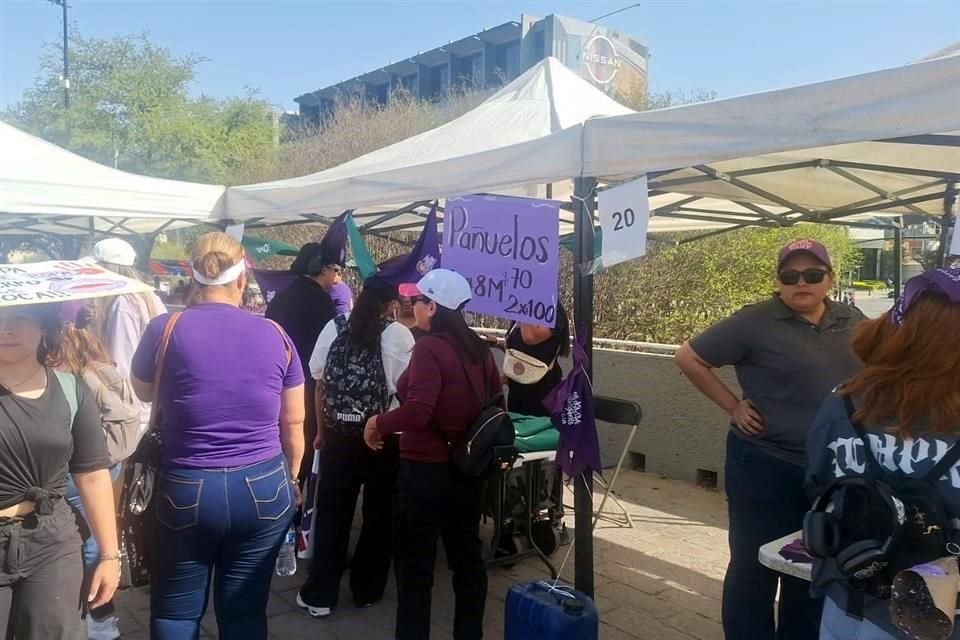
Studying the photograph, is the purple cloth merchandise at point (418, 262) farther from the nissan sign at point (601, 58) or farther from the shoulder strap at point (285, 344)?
the nissan sign at point (601, 58)

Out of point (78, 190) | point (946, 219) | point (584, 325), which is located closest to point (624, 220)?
point (584, 325)

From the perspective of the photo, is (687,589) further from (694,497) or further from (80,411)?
(80,411)

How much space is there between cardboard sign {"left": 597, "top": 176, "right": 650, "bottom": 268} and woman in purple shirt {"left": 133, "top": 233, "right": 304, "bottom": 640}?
134 centimetres

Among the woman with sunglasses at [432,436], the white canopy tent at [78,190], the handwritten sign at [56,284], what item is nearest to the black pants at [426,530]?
the woman with sunglasses at [432,436]

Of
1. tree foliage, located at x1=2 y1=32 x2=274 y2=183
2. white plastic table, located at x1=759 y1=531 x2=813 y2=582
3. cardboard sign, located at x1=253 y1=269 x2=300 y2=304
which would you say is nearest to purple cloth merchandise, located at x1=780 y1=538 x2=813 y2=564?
white plastic table, located at x1=759 y1=531 x2=813 y2=582

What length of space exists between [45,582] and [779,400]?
2.41 metres

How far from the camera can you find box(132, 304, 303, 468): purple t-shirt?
2.29m

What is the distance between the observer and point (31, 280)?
192 cm

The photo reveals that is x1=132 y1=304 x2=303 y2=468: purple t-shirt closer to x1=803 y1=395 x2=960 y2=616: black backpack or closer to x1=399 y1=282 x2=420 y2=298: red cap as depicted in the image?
x1=399 y1=282 x2=420 y2=298: red cap

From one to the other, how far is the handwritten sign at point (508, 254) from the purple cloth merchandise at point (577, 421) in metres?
0.25

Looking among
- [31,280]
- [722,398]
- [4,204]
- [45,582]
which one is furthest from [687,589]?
[4,204]

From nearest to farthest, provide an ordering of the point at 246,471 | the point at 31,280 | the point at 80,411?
the point at 31,280, the point at 80,411, the point at 246,471

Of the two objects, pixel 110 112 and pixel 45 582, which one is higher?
pixel 110 112

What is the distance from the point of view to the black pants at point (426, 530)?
2770 millimetres
